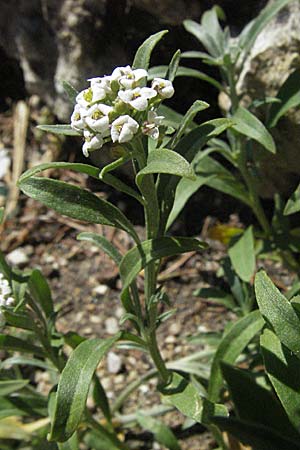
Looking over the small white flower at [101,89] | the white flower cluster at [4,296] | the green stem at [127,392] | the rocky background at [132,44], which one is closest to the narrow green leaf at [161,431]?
the green stem at [127,392]

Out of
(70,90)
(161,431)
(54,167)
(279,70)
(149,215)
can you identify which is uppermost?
(279,70)

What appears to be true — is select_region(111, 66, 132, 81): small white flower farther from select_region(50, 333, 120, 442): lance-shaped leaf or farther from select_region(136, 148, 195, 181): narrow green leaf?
select_region(50, 333, 120, 442): lance-shaped leaf

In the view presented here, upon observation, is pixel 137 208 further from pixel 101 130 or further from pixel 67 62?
pixel 101 130

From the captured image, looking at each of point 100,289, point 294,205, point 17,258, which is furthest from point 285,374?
point 17,258

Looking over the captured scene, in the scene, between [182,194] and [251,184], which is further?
[251,184]

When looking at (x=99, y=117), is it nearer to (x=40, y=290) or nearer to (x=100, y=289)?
(x=40, y=290)

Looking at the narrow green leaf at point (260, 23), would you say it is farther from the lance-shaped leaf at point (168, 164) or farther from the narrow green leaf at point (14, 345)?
the narrow green leaf at point (14, 345)
